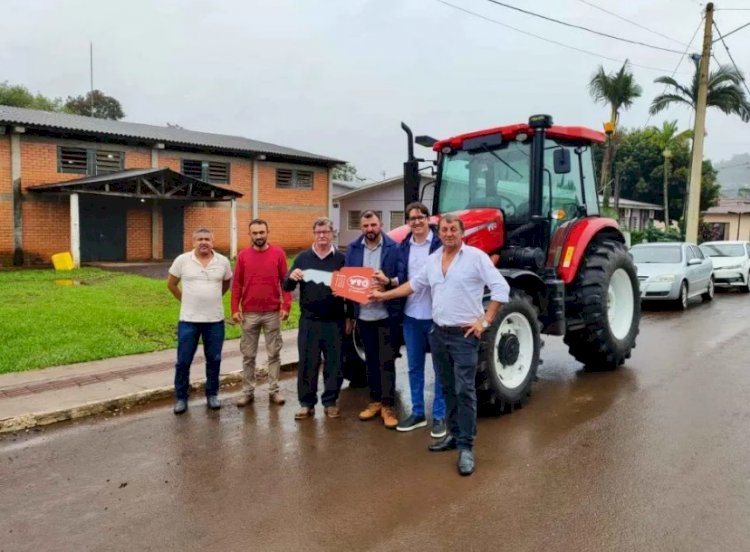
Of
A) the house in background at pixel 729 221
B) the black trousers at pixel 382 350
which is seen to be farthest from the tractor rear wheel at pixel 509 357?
the house in background at pixel 729 221

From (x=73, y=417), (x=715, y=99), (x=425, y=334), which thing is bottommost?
(x=73, y=417)

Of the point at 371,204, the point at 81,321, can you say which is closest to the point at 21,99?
the point at 371,204

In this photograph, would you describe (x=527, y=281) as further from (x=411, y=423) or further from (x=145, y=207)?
(x=145, y=207)

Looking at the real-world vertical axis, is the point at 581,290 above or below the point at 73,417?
above

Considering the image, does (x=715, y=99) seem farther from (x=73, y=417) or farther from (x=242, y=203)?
(x=73, y=417)

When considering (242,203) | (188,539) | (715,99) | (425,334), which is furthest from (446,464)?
(715,99)

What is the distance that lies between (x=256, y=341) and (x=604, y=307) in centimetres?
394

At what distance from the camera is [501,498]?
3.99m

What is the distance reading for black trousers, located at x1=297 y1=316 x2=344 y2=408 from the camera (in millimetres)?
5562

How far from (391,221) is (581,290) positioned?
26.8 meters

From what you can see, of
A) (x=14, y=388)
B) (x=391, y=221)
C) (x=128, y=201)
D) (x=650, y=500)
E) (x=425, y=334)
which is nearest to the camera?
(x=650, y=500)

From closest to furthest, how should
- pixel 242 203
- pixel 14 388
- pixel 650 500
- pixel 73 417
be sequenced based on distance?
pixel 650 500 < pixel 73 417 < pixel 14 388 < pixel 242 203

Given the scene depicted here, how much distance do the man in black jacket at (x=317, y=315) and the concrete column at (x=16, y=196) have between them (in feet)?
54.7

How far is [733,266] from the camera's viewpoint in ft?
55.3
